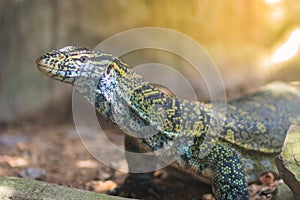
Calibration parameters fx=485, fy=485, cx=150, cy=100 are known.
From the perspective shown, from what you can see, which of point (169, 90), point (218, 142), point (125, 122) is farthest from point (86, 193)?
point (169, 90)

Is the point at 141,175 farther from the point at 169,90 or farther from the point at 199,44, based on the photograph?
the point at 199,44

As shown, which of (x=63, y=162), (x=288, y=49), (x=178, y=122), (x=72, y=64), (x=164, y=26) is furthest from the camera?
(x=164, y=26)

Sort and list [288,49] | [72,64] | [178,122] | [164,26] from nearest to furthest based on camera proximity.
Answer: [72,64] → [178,122] → [288,49] → [164,26]

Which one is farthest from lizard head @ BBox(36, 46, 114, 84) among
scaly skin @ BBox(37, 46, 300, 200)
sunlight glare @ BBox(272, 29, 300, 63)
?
sunlight glare @ BBox(272, 29, 300, 63)

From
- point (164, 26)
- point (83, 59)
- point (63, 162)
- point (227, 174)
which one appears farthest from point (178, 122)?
point (164, 26)

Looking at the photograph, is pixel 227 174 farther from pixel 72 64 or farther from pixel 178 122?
pixel 72 64

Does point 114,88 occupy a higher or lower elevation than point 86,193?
higher

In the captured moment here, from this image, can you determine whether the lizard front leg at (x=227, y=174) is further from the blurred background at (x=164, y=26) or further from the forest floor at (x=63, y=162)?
the blurred background at (x=164, y=26)
